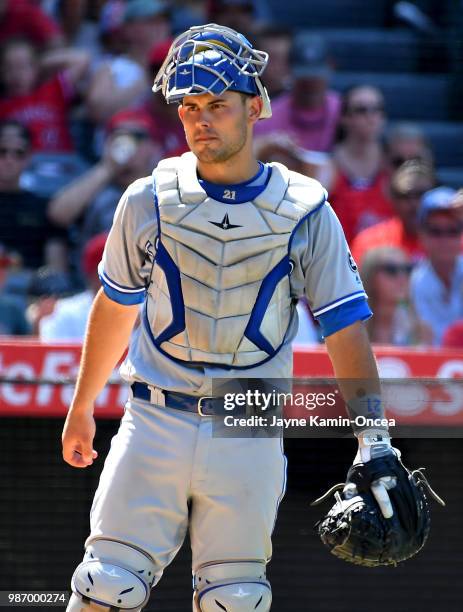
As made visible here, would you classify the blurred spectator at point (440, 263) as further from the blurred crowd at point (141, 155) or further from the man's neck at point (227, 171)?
the man's neck at point (227, 171)

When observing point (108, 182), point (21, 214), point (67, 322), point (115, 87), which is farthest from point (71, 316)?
point (115, 87)

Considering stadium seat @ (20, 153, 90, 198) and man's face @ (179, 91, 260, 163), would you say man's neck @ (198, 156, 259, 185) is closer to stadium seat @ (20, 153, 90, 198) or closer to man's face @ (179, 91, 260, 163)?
man's face @ (179, 91, 260, 163)

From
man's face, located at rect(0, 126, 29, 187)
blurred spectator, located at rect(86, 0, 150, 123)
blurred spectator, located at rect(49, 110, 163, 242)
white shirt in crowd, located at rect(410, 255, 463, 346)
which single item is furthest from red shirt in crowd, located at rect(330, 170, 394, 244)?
man's face, located at rect(0, 126, 29, 187)

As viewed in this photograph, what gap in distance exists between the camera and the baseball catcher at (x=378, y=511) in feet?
11.4

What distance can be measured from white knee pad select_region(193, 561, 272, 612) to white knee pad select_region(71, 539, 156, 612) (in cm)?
15

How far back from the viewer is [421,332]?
6812 mm

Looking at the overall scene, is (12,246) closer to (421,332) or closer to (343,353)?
(421,332)

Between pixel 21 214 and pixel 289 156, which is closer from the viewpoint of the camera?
pixel 289 156

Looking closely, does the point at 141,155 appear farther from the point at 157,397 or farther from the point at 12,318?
the point at 157,397

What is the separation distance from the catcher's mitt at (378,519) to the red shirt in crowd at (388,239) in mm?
3619

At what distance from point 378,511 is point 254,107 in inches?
47.4

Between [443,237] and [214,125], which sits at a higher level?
[214,125]

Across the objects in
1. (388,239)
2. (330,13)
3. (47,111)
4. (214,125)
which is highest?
(214,125)

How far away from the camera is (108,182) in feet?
25.1
